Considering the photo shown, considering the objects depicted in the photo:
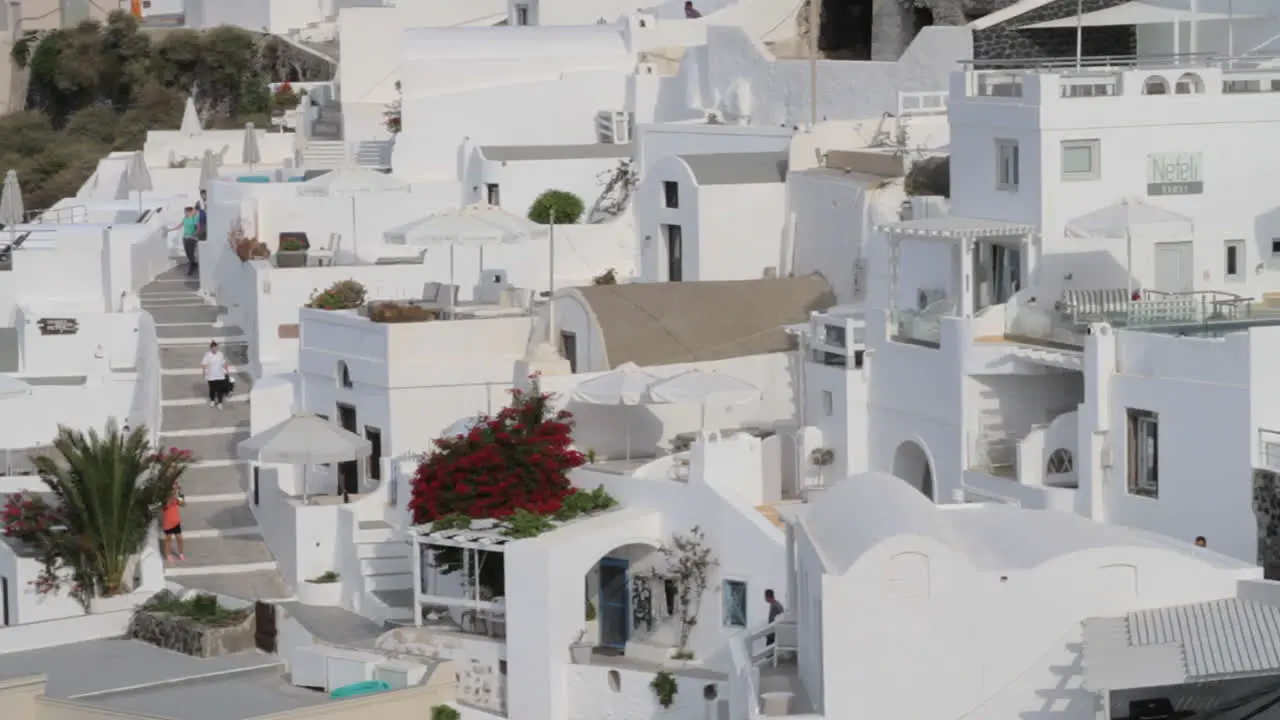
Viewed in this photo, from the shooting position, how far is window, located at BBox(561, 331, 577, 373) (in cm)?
4544

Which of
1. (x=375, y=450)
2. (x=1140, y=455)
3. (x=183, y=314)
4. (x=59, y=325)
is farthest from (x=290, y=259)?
(x=1140, y=455)

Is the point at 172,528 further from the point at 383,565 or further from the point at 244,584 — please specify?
the point at 383,565

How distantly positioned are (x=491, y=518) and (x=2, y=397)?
10706mm

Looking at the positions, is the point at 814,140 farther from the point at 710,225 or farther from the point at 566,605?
the point at 566,605

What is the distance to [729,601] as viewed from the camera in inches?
1531

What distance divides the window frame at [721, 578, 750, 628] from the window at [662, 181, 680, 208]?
12438mm

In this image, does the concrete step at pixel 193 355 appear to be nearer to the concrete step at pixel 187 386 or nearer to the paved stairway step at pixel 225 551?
the concrete step at pixel 187 386

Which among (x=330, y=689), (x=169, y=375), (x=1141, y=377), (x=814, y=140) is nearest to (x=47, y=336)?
(x=169, y=375)

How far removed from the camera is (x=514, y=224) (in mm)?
48031

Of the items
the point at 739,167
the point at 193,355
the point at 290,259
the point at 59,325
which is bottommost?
the point at 193,355

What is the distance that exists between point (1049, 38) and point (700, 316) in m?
8.06

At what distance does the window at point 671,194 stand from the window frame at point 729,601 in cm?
1244

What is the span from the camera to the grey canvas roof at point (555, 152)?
183 ft

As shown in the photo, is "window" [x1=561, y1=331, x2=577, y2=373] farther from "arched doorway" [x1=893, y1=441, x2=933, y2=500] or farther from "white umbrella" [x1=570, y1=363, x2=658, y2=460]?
"arched doorway" [x1=893, y1=441, x2=933, y2=500]
